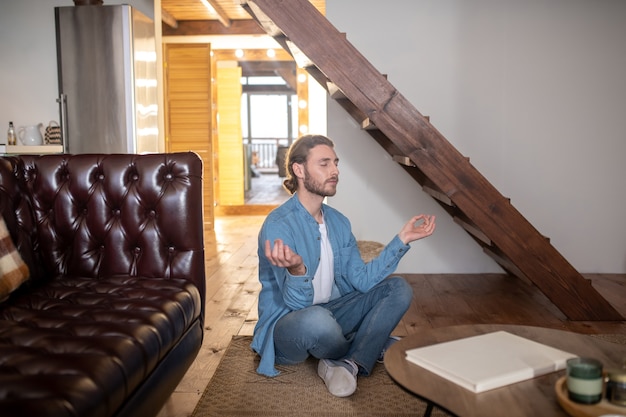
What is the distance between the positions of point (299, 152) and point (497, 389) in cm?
144

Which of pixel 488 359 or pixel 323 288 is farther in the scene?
pixel 323 288

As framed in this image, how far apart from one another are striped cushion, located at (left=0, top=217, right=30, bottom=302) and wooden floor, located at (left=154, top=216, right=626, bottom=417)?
2.19 ft

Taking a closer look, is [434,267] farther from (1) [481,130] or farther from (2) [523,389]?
(2) [523,389]

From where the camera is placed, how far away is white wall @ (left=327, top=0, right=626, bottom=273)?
4453mm

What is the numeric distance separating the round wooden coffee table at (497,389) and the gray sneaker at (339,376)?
66 centimetres

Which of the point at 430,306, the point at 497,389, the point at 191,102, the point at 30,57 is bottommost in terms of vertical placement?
the point at 430,306

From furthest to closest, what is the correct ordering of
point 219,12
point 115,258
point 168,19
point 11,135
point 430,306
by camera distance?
point 168,19, point 219,12, point 11,135, point 430,306, point 115,258

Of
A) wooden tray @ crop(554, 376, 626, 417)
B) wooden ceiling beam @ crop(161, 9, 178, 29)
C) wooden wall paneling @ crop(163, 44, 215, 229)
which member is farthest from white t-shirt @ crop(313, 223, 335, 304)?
wooden ceiling beam @ crop(161, 9, 178, 29)

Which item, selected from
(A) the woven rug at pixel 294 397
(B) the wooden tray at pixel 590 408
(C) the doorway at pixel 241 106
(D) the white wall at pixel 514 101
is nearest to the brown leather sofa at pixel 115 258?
(A) the woven rug at pixel 294 397

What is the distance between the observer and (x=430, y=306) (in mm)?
3602

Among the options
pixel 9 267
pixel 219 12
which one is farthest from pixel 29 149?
pixel 9 267

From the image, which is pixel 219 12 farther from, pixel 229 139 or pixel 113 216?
pixel 113 216

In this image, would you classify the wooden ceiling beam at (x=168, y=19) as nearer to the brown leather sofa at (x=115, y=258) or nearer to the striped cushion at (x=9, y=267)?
the brown leather sofa at (x=115, y=258)

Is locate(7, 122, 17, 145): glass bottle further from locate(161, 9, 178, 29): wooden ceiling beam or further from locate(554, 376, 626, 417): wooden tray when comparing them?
locate(554, 376, 626, 417): wooden tray
